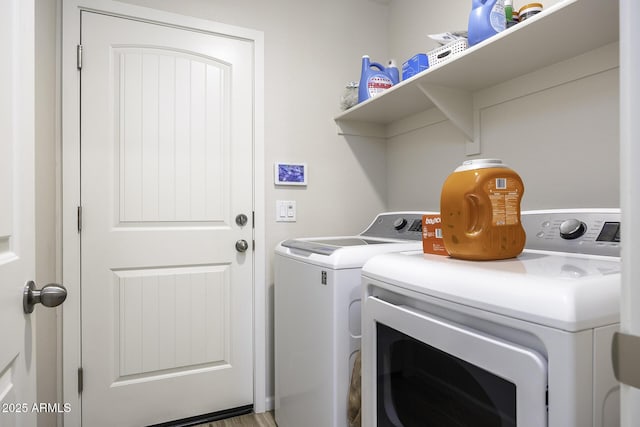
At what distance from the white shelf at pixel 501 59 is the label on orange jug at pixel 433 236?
0.63 metres

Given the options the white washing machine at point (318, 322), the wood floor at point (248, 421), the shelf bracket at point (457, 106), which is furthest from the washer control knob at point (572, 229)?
the wood floor at point (248, 421)

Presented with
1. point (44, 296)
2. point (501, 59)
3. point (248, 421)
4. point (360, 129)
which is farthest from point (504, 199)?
point (248, 421)

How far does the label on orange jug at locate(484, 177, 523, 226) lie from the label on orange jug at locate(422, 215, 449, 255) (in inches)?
7.7

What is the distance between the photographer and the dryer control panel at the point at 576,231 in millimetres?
979

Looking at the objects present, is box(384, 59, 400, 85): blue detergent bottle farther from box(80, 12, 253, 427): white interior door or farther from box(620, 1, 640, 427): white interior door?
box(620, 1, 640, 427): white interior door

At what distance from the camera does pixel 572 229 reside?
3.53ft

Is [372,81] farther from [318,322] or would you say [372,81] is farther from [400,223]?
[318,322]

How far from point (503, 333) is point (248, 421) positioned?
1.69m

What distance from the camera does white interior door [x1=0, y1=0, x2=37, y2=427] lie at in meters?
0.61

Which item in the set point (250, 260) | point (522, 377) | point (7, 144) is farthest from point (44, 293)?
point (250, 260)

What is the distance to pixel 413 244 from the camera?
1553 mm

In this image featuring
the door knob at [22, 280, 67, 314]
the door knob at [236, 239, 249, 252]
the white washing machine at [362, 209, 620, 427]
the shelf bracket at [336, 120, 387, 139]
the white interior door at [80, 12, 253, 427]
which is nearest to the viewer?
the white washing machine at [362, 209, 620, 427]

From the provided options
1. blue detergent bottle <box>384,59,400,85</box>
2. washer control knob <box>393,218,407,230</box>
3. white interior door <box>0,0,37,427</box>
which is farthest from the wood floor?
blue detergent bottle <box>384,59,400,85</box>

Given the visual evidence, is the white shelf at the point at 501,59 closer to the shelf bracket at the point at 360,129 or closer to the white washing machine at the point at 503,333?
the shelf bracket at the point at 360,129
